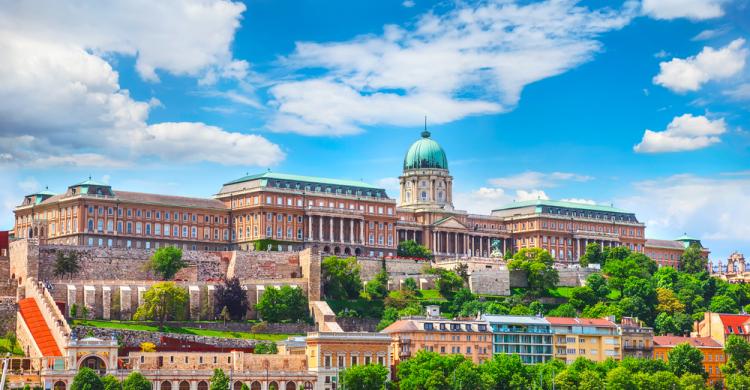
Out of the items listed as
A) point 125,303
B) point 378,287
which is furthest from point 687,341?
point 125,303

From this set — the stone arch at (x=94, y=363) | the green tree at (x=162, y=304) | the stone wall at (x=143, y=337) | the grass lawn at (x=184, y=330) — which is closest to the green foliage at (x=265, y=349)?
the stone wall at (x=143, y=337)

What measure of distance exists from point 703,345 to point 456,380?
38.3 metres

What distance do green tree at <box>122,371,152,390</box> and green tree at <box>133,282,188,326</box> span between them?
79.2ft

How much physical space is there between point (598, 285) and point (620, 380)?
55532 millimetres

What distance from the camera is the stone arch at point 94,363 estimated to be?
133m

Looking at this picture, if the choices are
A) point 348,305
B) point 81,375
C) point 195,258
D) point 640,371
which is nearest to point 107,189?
point 195,258

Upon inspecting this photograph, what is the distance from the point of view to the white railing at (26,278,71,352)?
138250mm

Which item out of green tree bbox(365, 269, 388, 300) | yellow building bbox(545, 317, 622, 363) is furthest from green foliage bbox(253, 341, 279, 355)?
yellow building bbox(545, 317, 622, 363)

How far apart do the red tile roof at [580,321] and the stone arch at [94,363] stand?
49788mm

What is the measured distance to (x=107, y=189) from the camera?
186 m

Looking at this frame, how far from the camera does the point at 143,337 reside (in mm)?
146500

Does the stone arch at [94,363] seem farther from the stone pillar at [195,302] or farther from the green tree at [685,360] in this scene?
the green tree at [685,360]

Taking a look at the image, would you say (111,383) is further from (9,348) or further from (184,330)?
(184,330)

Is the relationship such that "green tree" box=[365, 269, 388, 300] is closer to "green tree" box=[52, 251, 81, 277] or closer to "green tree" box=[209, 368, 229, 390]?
"green tree" box=[52, 251, 81, 277]
